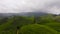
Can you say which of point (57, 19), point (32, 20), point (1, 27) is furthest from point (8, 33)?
point (57, 19)

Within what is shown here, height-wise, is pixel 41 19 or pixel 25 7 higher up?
pixel 25 7

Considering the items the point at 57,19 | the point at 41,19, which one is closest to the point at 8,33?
the point at 41,19

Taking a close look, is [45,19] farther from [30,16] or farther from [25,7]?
[25,7]

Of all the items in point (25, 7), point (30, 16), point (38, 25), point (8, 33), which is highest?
point (25, 7)

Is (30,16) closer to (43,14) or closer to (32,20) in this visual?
(32,20)

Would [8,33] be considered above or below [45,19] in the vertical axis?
below

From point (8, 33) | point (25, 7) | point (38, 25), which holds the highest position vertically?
point (25, 7)
